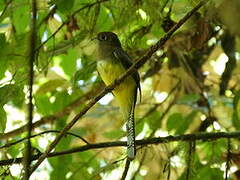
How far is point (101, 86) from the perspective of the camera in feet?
9.01

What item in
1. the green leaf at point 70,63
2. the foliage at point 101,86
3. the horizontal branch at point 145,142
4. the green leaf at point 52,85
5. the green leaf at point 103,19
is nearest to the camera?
the horizontal branch at point 145,142

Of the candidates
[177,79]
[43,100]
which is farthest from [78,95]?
[177,79]

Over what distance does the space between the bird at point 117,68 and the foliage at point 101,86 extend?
5 cm

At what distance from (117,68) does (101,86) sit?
48 centimetres

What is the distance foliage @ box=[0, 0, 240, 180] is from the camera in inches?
72.1

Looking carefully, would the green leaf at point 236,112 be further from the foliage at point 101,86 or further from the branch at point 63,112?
the branch at point 63,112

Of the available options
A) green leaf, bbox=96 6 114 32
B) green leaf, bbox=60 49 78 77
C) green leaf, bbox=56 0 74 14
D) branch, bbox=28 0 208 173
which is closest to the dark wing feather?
green leaf, bbox=96 6 114 32

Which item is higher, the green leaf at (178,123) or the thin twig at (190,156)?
the green leaf at (178,123)

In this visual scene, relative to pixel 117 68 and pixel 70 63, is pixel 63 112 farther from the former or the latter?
pixel 117 68

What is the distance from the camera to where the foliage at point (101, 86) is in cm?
183

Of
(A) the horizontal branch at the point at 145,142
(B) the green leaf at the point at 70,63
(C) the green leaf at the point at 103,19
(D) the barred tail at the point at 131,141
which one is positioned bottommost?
(A) the horizontal branch at the point at 145,142

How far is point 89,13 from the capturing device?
2074mm

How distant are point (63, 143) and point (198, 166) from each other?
1.90 ft

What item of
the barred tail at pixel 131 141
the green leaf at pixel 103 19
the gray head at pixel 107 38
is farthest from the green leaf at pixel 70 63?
the barred tail at pixel 131 141
